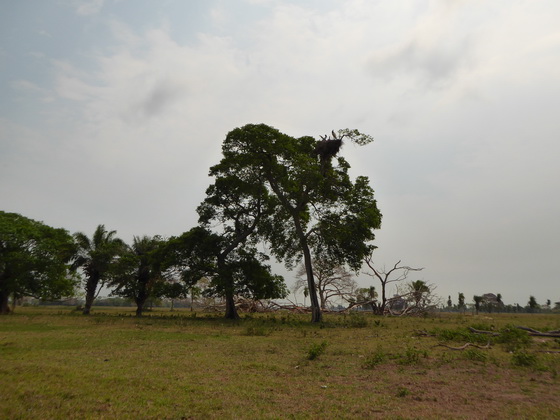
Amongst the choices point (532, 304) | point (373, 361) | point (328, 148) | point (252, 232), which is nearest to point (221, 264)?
point (252, 232)

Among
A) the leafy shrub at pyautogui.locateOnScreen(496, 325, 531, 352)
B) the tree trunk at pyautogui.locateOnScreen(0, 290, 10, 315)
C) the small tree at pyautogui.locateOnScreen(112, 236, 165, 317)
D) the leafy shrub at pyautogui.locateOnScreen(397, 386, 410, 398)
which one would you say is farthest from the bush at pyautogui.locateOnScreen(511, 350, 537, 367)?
the tree trunk at pyautogui.locateOnScreen(0, 290, 10, 315)

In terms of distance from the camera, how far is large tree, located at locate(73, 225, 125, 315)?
119 feet

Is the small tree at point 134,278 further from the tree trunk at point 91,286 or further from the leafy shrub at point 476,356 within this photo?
the leafy shrub at point 476,356

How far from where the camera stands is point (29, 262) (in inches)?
1134

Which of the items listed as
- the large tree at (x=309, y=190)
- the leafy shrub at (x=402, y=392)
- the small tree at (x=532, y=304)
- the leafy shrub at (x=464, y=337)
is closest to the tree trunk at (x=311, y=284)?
the large tree at (x=309, y=190)

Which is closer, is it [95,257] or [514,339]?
[514,339]

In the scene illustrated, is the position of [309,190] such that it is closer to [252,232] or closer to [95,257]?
[252,232]

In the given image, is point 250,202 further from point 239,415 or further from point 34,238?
point 239,415

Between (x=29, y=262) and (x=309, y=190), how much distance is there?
2421 cm

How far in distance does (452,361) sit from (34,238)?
3354cm

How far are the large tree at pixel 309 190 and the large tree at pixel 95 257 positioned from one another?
18.1 metres

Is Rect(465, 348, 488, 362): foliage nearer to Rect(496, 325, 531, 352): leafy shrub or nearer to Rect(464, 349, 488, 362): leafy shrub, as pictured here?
Rect(464, 349, 488, 362): leafy shrub

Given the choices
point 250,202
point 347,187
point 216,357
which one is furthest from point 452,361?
point 250,202

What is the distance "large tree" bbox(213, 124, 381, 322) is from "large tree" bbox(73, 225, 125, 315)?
1805cm
